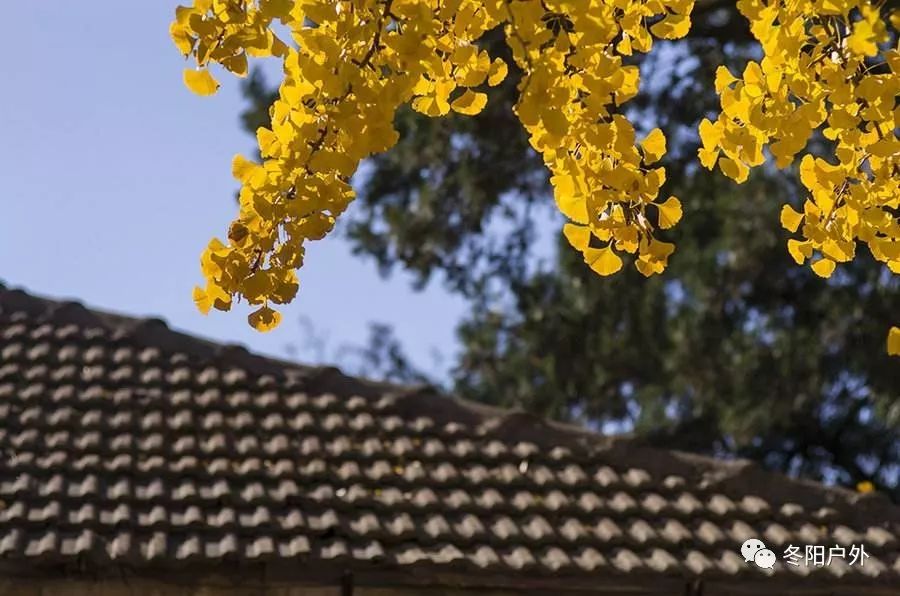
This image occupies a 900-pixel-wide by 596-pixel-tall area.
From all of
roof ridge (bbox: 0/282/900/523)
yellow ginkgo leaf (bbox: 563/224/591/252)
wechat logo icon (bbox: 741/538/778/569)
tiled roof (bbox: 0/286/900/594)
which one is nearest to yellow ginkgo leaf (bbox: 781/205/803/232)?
yellow ginkgo leaf (bbox: 563/224/591/252)

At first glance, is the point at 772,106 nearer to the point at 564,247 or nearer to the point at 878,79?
the point at 878,79

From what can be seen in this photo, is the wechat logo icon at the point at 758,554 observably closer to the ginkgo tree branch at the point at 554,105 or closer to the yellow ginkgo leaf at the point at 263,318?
the ginkgo tree branch at the point at 554,105

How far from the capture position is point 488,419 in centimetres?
768

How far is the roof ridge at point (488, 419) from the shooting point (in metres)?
7.32

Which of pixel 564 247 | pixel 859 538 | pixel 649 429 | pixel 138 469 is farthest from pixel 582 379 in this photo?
pixel 138 469

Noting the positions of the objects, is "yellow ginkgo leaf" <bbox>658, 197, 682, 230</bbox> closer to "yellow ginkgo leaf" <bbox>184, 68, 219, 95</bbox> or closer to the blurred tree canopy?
"yellow ginkgo leaf" <bbox>184, 68, 219, 95</bbox>

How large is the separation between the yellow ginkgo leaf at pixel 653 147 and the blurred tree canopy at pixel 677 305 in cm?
461

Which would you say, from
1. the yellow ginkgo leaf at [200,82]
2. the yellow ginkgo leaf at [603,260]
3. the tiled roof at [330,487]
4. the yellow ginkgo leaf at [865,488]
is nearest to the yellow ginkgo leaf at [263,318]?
the yellow ginkgo leaf at [200,82]

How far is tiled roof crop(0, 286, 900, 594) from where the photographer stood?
19.8ft

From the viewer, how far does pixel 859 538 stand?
6957 millimetres

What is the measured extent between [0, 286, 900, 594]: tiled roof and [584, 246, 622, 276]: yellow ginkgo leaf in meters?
3.64

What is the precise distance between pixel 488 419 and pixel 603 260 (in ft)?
16.9

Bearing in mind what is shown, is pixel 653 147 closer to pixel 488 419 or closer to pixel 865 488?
pixel 488 419

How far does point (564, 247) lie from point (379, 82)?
312 inches
